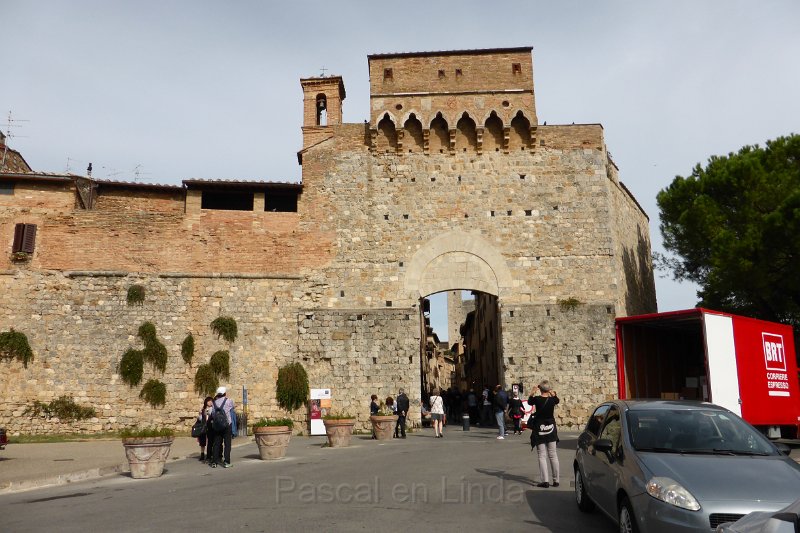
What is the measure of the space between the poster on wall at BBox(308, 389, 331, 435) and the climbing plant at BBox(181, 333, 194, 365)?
4348 millimetres

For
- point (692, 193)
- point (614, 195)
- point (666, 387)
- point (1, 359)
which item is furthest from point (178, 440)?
point (692, 193)

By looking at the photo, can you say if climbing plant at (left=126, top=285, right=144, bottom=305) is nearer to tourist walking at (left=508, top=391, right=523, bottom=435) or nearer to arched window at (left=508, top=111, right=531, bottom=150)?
tourist walking at (left=508, top=391, right=523, bottom=435)

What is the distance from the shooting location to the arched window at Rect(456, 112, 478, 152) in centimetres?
2262

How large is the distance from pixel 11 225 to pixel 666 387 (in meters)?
21.9

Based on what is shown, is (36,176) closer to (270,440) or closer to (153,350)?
(153,350)

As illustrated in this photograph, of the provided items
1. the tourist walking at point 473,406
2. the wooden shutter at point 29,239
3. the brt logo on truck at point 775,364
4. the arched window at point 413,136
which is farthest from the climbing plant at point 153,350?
the brt logo on truck at point 775,364

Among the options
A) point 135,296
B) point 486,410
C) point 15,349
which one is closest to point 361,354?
point 486,410

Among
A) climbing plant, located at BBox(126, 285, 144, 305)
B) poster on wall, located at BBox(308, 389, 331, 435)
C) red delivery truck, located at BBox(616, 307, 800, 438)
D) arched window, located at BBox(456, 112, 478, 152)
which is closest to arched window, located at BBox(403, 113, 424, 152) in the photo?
arched window, located at BBox(456, 112, 478, 152)

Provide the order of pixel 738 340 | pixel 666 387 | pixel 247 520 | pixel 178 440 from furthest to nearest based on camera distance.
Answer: pixel 178 440 → pixel 666 387 → pixel 738 340 → pixel 247 520

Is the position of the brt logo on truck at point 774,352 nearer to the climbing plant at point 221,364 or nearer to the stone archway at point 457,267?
the stone archway at point 457,267

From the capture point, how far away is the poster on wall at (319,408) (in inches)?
765

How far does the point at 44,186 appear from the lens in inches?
831

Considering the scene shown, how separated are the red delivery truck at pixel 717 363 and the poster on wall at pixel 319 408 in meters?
9.38

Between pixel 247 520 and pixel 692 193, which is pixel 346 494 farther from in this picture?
pixel 692 193
